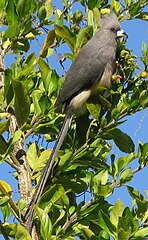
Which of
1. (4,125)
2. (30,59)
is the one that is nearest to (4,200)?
(4,125)

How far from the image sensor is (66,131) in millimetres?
2182

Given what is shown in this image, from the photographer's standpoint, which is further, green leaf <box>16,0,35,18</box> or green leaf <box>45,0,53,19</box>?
green leaf <box>45,0,53,19</box>

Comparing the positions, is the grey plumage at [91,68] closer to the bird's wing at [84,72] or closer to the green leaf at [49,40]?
the bird's wing at [84,72]

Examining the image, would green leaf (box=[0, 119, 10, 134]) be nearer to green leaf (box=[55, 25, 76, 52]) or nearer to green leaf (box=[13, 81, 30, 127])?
green leaf (box=[13, 81, 30, 127])

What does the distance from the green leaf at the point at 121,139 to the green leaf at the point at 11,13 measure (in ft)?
1.77

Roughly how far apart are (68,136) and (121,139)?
22cm

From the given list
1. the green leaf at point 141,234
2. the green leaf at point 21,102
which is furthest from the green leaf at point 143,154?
the green leaf at point 21,102

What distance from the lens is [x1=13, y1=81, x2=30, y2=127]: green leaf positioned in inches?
74.1

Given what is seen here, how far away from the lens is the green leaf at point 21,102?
74.1 inches

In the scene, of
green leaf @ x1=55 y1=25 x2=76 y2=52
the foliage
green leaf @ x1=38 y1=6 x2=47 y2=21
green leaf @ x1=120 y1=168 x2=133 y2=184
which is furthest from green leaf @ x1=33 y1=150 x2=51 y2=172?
green leaf @ x1=38 y1=6 x2=47 y2=21

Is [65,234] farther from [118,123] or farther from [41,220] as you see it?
[118,123]

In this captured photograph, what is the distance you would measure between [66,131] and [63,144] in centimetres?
6

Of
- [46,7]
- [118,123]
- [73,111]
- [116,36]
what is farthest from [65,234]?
[116,36]

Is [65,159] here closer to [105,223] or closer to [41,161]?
[41,161]
